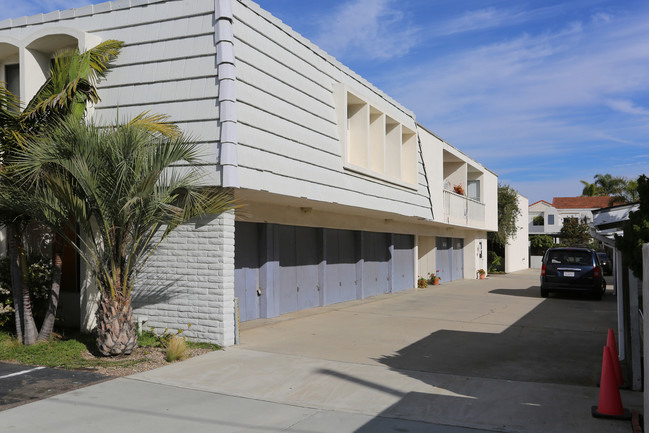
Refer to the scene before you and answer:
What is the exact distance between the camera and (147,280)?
10664 millimetres

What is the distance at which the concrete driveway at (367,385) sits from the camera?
6211 millimetres

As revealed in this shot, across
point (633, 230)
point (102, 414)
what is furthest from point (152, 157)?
point (633, 230)

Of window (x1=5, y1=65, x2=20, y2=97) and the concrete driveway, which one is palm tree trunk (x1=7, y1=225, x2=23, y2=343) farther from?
window (x1=5, y1=65, x2=20, y2=97)

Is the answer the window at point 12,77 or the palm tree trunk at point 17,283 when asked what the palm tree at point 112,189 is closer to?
the palm tree trunk at point 17,283

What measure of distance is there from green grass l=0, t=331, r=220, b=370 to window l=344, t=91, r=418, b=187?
692cm

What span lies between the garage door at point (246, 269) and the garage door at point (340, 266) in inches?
145

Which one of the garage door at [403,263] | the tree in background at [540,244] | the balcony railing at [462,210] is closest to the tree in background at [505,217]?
the balcony railing at [462,210]

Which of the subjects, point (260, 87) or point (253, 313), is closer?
point (260, 87)

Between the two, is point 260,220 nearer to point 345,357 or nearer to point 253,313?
point 253,313

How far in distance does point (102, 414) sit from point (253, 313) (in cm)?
695

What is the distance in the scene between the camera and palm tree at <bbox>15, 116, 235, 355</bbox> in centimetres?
855

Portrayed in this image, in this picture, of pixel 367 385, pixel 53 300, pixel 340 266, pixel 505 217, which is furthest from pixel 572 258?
pixel 505 217

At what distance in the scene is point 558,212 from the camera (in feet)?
231

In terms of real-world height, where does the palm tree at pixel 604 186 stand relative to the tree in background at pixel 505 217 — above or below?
above
